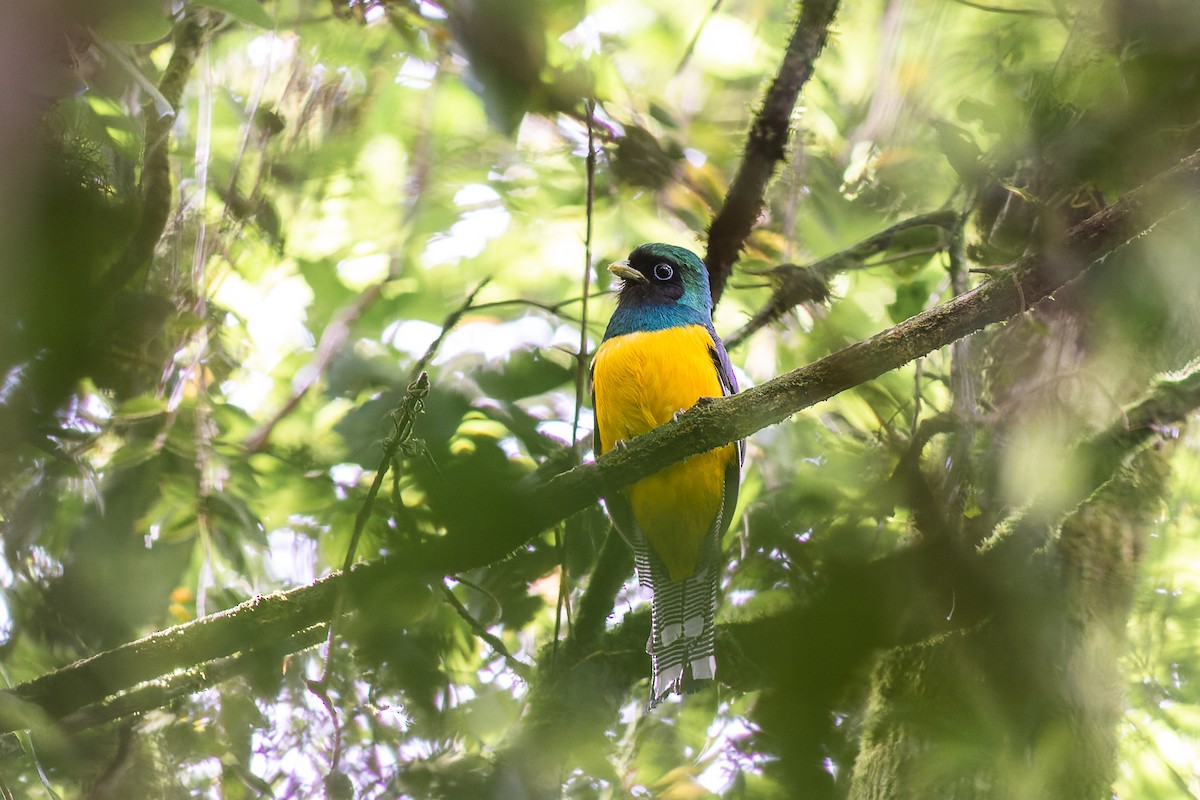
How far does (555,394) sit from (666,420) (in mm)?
497

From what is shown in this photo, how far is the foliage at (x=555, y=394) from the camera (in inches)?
64.9

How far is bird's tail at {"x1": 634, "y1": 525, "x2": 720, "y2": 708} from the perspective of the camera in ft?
10.1

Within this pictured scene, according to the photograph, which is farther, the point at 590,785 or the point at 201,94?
the point at 201,94

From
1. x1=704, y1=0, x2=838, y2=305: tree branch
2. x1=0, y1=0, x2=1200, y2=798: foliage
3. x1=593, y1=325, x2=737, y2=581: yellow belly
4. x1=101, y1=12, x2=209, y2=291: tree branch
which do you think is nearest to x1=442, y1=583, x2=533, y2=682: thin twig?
x1=0, y1=0, x2=1200, y2=798: foliage

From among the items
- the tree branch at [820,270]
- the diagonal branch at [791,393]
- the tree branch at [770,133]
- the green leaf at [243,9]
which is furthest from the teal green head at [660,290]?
the green leaf at [243,9]

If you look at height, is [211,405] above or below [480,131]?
below

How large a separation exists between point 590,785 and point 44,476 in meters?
1.70

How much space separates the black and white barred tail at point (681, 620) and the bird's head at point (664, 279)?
975 millimetres

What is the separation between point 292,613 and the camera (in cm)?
229

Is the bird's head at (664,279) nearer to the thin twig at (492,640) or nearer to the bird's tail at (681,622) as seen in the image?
the bird's tail at (681,622)

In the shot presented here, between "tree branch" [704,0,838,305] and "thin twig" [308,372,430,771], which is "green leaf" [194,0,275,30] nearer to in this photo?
"thin twig" [308,372,430,771]

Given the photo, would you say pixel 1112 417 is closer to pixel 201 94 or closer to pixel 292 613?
pixel 292 613

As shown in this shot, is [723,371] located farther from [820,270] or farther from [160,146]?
[160,146]

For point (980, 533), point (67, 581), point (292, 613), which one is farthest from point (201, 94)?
point (980, 533)
